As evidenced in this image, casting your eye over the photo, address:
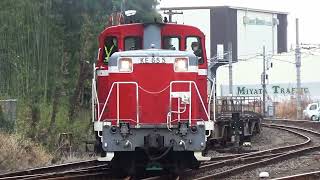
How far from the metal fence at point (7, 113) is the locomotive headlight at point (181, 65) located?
7.17m

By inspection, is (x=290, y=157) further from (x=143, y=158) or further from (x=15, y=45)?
(x=15, y=45)

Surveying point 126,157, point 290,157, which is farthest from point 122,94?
point 290,157

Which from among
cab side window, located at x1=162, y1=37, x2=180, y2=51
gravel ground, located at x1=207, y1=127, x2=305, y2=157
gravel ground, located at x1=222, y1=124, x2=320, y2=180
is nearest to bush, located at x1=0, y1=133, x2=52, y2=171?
cab side window, located at x1=162, y1=37, x2=180, y2=51

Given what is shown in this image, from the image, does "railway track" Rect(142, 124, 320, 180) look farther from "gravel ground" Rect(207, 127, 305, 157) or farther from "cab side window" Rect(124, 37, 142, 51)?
"gravel ground" Rect(207, 127, 305, 157)

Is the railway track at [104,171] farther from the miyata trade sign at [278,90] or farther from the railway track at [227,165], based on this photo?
the miyata trade sign at [278,90]

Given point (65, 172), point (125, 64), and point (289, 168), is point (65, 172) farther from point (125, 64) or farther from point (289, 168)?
point (289, 168)

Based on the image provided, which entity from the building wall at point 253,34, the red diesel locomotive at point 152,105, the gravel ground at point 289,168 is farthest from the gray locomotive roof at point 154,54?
the building wall at point 253,34

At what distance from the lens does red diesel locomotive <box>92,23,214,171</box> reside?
33.8 feet

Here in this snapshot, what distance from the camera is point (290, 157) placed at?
15.9 meters

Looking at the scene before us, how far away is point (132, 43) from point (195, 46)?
4.14ft

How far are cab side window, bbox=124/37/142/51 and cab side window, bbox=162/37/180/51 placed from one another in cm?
48

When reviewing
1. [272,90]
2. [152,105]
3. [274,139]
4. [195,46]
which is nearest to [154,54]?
[152,105]

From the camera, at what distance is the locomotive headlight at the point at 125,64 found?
10578mm

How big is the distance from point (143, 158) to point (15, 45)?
10821mm
